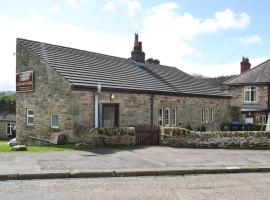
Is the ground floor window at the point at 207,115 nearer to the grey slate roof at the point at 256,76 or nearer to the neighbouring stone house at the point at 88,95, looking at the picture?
the neighbouring stone house at the point at 88,95

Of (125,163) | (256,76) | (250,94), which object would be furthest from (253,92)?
(125,163)

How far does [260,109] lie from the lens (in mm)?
34188

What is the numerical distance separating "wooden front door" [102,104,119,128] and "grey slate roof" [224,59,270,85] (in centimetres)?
1973

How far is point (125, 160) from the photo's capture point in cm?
1245

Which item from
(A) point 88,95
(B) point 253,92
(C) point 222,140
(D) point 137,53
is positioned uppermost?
(D) point 137,53

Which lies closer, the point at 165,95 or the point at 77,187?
the point at 77,187

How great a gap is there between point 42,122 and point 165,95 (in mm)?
7718

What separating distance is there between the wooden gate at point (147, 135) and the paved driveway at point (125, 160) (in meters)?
1.64

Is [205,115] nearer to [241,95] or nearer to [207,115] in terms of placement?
[207,115]

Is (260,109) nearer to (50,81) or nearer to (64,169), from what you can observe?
(50,81)

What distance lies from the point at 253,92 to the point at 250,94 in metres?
0.35

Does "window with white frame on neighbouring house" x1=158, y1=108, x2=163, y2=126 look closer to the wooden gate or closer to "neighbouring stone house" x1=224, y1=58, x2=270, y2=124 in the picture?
the wooden gate

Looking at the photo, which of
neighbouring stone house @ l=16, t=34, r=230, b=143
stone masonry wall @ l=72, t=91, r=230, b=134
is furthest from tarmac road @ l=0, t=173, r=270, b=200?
neighbouring stone house @ l=16, t=34, r=230, b=143

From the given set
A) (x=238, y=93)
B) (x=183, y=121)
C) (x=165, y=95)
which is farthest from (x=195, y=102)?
(x=238, y=93)
